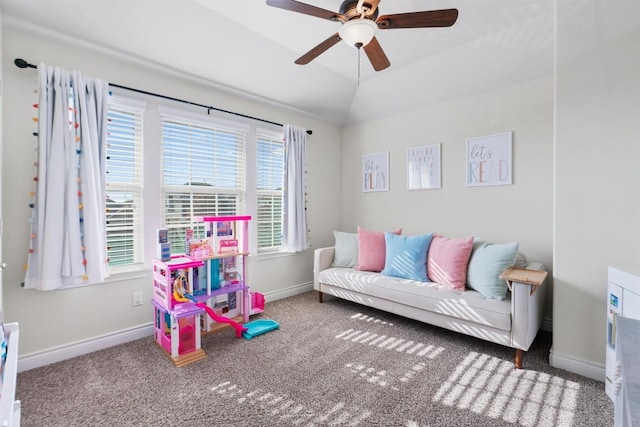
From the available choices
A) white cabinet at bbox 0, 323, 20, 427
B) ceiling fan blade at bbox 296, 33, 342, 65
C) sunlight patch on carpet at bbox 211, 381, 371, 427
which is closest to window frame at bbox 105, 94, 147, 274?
sunlight patch on carpet at bbox 211, 381, 371, 427

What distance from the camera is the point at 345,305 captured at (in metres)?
3.61

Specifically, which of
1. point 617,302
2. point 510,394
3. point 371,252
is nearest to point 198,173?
point 371,252

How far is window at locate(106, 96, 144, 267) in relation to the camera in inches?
101

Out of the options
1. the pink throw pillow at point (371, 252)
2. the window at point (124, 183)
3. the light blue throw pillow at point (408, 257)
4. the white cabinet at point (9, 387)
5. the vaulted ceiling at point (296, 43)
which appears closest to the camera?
the white cabinet at point (9, 387)

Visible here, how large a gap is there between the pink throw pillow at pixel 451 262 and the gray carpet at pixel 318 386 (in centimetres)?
52

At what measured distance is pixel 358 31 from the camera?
172 cm

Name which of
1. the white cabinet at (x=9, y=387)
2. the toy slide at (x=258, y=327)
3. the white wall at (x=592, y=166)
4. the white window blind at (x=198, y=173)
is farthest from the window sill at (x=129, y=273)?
the white wall at (x=592, y=166)

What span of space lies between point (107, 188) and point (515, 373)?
3.53 meters

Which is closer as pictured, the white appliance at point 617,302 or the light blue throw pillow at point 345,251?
the white appliance at point 617,302

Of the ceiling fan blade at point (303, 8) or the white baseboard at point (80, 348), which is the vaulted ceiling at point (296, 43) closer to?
the ceiling fan blade at point (303, 8)

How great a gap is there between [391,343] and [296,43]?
9.65 ft

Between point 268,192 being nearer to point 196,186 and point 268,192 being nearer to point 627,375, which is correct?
point 196,186

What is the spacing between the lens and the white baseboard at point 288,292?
12.3 feet

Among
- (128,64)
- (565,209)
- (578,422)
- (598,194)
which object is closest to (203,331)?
(128,64)
